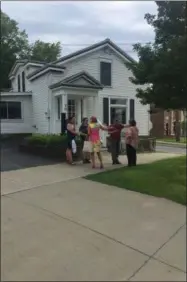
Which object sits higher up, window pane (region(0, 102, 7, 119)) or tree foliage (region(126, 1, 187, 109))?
tree foliage (region(126, 1, 187, 109))

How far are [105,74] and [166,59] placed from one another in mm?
9218

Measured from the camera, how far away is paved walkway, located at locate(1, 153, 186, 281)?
3.67 meters

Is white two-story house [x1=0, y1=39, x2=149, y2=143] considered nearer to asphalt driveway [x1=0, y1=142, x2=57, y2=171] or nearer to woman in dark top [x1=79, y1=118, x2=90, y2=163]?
woman in dark top [x1=79, y1=118, x2=90, y2=163]

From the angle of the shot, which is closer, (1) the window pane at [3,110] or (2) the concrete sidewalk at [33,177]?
(1) the window pane at [3,110]

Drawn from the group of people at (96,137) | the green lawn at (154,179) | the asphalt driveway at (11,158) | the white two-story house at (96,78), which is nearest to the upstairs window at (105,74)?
the white two-story house at (96,78)

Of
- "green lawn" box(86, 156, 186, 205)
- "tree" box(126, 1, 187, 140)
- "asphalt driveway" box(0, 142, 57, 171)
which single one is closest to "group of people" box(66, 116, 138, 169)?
"green lawn" box(86, 156, 186, 205)

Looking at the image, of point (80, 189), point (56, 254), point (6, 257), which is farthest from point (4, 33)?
point (80, 189)

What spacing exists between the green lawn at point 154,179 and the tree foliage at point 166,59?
163 centimetres

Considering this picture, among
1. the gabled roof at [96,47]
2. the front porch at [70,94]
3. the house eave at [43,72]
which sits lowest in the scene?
the front porch at [70,94]

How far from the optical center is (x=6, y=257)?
11.7 ft

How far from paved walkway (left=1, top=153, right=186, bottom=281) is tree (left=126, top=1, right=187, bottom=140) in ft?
10.0

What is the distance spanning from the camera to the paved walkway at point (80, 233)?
367 centimetres

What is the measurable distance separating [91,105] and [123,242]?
4.05 m

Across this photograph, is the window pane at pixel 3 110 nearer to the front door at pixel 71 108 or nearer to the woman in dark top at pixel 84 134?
the front door at pixel 71 108
